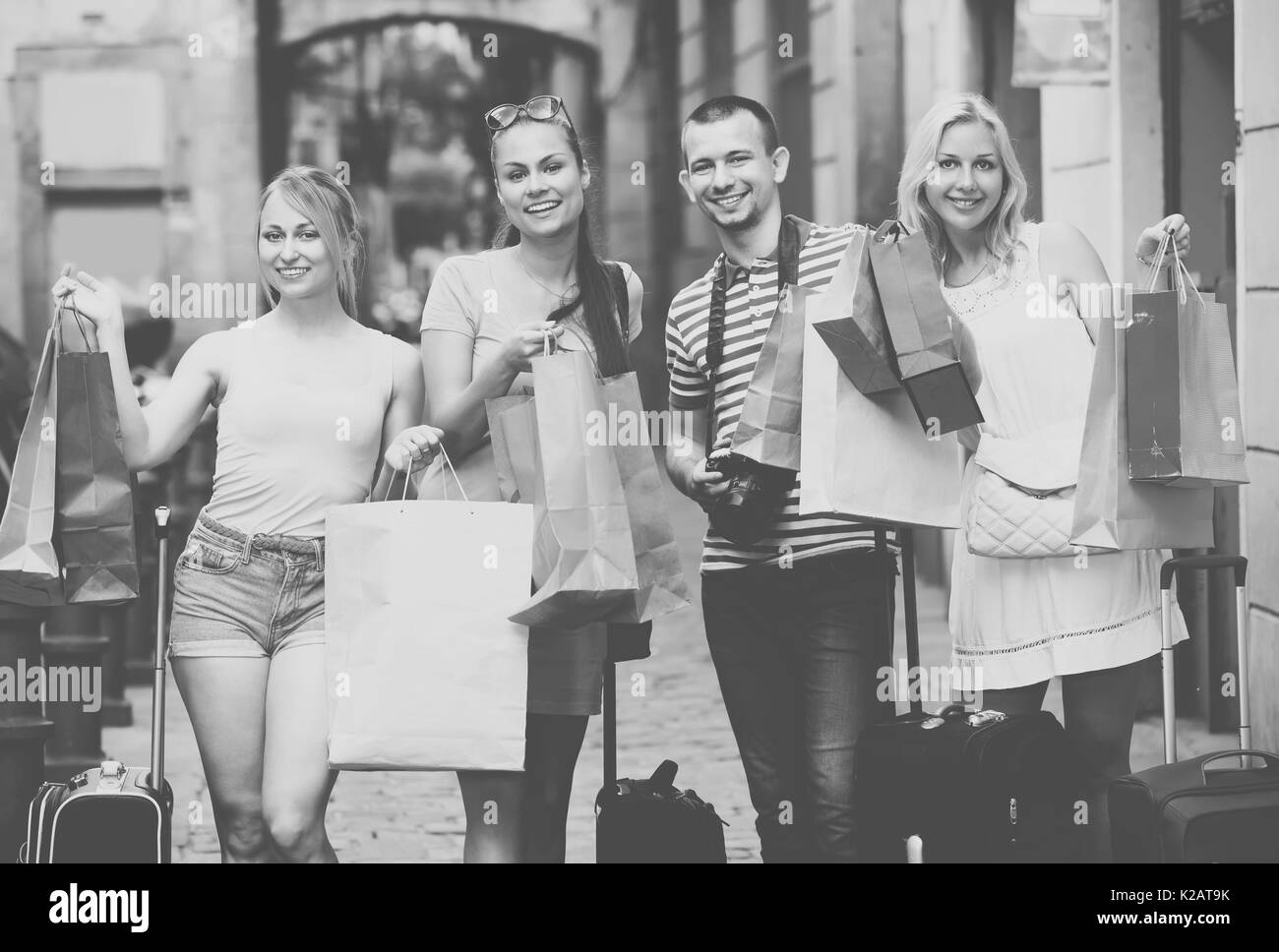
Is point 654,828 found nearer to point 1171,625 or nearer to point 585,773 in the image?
point 1171,625

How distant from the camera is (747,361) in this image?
170 inches

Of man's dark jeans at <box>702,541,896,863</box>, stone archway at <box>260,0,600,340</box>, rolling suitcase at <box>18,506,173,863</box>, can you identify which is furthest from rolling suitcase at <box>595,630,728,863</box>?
stone archway at <box>260,0,600,340</box>

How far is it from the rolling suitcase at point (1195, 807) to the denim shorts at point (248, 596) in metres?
1.86

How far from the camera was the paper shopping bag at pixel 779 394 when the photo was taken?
13.6 feet

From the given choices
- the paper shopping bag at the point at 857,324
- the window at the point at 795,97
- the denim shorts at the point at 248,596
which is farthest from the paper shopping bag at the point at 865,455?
the window at the point at 795,97

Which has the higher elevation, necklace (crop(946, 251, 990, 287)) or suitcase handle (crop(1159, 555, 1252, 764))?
necklace (crop(946, 251, 990, 287))

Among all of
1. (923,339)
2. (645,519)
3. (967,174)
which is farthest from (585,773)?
(923,339)

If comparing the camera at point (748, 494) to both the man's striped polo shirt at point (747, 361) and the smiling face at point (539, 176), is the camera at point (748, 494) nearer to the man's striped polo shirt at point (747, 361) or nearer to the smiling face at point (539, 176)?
the man's striped polo shirt at point (747, 361)

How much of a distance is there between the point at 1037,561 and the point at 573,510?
1215 millimetres

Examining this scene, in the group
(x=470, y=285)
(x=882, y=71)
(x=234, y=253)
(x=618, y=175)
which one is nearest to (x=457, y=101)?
(x=618, y=175)

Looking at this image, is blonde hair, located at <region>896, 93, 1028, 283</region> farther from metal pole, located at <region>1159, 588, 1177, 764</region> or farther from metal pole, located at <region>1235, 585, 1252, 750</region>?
metal pole, located at <region>1235, 585, 1252, 750</region>

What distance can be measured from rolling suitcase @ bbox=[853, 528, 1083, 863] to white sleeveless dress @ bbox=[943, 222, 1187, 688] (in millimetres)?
231

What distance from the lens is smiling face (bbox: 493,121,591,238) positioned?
13.6 feet

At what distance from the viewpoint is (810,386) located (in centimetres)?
411
